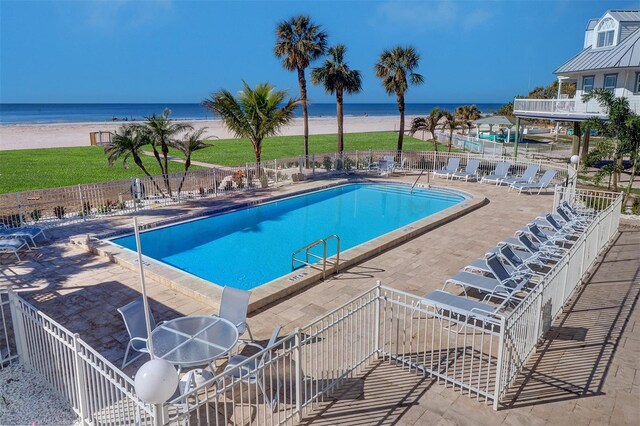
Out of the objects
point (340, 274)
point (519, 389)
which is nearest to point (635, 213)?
point (340, 274)

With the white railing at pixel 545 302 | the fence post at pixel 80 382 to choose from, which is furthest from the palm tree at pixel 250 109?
the fence post at pixel 80 382

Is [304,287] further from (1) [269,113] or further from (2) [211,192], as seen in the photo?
(1) [269,113]

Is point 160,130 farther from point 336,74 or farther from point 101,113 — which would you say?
point 101,113

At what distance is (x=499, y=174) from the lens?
66.2 ft

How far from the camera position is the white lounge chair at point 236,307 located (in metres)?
6.39

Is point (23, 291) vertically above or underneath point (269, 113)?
underneath

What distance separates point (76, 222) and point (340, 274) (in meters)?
8.78

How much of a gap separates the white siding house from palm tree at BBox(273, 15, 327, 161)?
489 inches

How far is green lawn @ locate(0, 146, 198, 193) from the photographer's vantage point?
21.4 m

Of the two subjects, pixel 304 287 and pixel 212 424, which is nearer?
pixel 212 424

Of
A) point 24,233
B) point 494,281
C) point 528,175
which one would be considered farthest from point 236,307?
point 528,175

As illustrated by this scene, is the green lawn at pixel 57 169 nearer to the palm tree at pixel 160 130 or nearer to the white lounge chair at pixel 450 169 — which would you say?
the palm tree at pixel 160 130

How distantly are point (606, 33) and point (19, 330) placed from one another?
3122 centimetres

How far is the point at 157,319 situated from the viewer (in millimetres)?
7430
